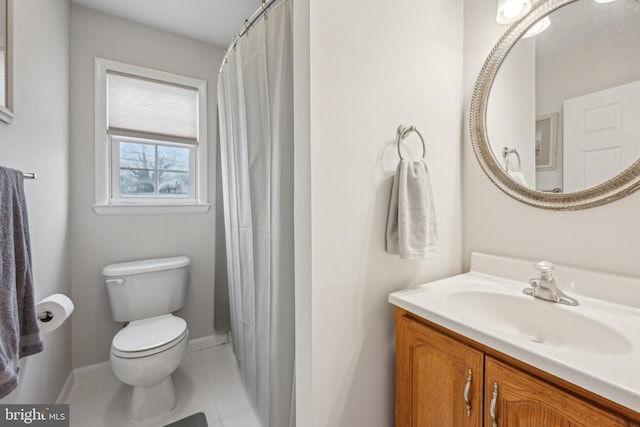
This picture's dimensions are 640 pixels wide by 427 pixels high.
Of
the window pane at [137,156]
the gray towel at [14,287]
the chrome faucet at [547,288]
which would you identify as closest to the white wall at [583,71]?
the chrome faucet at [547,288]

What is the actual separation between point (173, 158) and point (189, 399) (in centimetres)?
166

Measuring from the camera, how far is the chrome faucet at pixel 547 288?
897mm

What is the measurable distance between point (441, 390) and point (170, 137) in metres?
2.21

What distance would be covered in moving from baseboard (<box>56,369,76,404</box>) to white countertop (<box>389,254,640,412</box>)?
1973mm

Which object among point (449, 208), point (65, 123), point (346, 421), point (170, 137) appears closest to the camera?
point (346, 421)

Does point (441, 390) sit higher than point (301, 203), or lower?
lower

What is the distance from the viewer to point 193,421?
4.63 feet

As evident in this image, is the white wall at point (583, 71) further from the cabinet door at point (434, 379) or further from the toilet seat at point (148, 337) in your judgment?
the toilet seat at point (148, 337)

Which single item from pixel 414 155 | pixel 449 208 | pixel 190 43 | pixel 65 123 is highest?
pixel 190 43

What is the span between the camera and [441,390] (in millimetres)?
830

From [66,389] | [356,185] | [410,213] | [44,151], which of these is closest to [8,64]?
[44,151]

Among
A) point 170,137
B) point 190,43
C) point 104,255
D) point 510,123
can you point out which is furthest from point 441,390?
point 190,43

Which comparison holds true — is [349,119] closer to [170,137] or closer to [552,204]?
[552,204]

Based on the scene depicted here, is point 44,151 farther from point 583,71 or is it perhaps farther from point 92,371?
point 583,71
